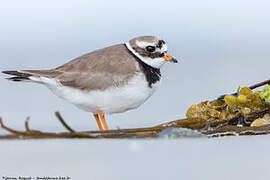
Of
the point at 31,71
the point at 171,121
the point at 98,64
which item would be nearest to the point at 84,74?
the point at 98,64

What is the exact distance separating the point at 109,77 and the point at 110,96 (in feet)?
0.72

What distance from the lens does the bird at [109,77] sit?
482 cm

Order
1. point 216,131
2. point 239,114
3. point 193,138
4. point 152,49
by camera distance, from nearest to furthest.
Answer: point 193,138
point 216,131
point 239,114
point 152,49

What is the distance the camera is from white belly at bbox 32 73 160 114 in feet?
15.7

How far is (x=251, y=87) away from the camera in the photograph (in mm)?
4992

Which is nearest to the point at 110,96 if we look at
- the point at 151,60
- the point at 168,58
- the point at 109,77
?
the point at 109,77

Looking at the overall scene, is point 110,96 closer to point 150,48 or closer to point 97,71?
point 97,71

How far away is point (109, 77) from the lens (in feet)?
15.9

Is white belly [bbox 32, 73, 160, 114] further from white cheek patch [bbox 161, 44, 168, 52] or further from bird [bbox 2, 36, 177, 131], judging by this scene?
white cheek patch [bbox 161, 44, 168, 52]

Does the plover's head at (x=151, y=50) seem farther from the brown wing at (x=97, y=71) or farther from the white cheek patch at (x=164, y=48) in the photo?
the brown wing at (x=97, y=71)

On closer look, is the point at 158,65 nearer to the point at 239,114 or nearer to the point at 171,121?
the point at 171,121

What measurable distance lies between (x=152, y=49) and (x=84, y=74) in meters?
0.88

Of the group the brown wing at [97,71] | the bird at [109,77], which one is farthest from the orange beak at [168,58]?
the brown wing at [97,71]

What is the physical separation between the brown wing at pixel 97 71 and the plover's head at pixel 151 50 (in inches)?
5.1
